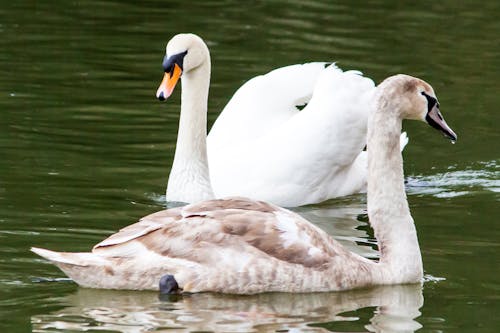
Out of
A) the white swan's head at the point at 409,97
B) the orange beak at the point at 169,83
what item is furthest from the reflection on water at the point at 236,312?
the orange beak at the point at 169,83

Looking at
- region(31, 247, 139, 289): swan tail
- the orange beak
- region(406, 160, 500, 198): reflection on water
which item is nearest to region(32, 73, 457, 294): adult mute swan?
region(31, 247, 139, 289): swan tail

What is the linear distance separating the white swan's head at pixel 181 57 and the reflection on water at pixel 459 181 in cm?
221

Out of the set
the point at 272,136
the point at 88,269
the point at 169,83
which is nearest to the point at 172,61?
the point at 169,83

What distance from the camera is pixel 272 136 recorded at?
13.1m

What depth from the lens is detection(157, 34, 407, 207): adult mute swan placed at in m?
12.2

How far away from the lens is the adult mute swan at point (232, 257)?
9.59 m

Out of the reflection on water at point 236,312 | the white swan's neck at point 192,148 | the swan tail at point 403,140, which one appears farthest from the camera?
the swan tail at point 403,140

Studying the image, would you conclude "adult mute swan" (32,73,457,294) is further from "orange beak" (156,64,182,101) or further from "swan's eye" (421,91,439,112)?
"orange beak" (156,64,182,101)

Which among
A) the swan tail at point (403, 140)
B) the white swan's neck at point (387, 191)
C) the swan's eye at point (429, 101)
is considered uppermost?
the swan's eye at point (429, 101)

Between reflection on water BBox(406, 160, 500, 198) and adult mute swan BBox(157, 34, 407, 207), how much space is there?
512 mm

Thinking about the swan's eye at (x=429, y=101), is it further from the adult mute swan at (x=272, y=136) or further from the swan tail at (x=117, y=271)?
the adult mute swan at (x=272, y=136)

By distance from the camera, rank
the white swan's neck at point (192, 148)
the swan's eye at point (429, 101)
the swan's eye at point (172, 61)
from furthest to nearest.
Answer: the white swan's neck at point (192, 148), the swan's eye at point (172, 61), the swan's eye at point (429, 101)

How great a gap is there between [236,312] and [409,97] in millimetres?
2019

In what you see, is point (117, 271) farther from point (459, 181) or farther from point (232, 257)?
point (459, 181)
